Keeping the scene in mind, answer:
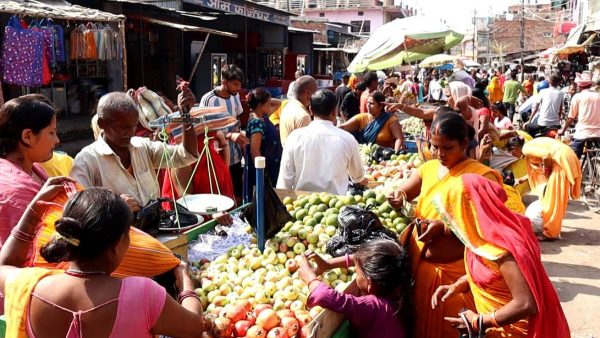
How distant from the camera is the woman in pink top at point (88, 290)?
1.58 meters

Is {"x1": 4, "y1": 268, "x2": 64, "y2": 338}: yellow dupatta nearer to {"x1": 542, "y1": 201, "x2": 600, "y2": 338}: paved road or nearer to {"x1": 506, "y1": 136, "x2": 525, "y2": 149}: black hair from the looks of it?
{"x1": 542, "y1": 201, "x2": 600, "y2": 338}: paved road

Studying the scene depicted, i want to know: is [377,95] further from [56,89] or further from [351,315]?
[56,89]

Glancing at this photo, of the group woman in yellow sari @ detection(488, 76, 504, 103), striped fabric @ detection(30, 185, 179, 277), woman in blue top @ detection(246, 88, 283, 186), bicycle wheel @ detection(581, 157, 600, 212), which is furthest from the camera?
woman in yellow sari @ detection(488, 76, 504, 103)

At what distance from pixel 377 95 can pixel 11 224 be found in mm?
4736

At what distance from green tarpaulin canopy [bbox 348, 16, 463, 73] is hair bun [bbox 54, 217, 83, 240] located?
7.81 m

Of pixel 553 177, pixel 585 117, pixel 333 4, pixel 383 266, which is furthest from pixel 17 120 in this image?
pixel 333 4

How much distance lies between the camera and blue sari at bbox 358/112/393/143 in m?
6.40

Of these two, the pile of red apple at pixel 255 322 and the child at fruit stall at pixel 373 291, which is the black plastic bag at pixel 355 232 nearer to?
the child at fruit stall at pixel 373 291

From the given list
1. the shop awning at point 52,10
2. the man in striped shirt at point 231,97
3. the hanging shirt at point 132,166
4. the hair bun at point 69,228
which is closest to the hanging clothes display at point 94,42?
the shop awning at point 52,10

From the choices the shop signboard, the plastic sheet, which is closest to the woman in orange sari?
the plastic sheet

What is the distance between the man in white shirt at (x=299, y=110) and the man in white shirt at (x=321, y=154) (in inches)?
41.6

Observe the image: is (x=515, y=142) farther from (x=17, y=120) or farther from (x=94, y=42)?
(x=17, y=120)

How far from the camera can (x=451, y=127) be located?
282 cm

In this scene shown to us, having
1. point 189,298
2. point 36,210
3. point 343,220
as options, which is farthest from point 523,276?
point 36,210
